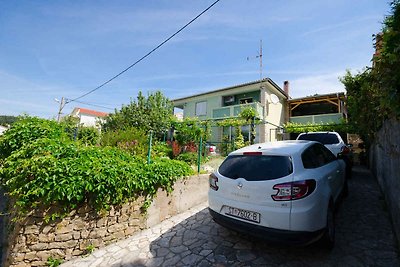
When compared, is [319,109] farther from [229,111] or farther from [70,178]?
[70,178]

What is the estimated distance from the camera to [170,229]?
4.45 meters

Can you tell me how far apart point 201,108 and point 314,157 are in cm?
1916

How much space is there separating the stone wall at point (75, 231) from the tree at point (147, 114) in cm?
1345

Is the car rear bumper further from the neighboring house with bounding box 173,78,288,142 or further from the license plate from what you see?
the neighboring house with bounding box 173,78,288,142

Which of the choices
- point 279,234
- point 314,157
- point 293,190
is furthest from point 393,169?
point 279,234

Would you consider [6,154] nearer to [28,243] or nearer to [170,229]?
[28,243]

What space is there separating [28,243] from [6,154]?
3.20 metres

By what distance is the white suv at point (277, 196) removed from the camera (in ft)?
8.67

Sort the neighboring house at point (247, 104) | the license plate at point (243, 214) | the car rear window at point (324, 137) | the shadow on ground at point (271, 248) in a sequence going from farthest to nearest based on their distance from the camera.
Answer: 1. the neighboring house at point (247, 104)
2. the car rear window at point (324, 137)
3. the shadow on ground at point (271, 248)
4. the license plate at point (243, 214)

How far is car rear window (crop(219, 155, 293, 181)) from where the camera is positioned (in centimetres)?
291

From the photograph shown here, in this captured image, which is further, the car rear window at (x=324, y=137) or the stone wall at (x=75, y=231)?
the car rear window at (x=324, y=137)

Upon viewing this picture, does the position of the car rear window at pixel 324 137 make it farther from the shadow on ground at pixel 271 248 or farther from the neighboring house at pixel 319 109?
the neighboring house at pixel 319 109

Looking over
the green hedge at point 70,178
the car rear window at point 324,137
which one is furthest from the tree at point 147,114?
the green hedge at point 70,178

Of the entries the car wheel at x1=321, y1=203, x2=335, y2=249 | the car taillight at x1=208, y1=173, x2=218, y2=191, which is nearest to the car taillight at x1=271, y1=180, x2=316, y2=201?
the car wheel at x1=321, y1=203, x2=335, y2=249
